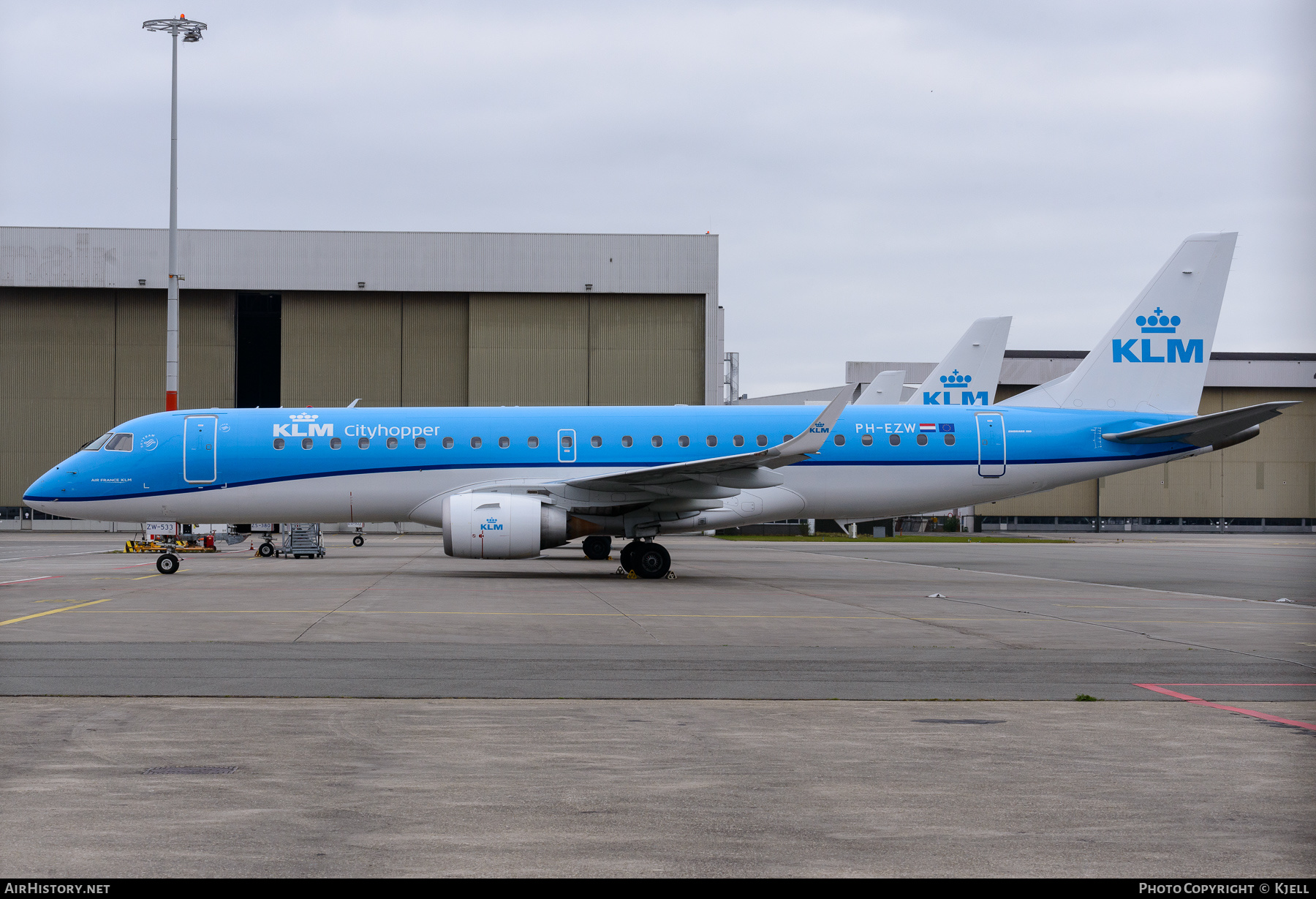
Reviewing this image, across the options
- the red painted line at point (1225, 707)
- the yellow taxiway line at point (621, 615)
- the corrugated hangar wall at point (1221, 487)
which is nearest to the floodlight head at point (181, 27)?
the yellow taxiway line at point (621, 615)

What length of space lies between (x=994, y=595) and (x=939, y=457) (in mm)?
4588

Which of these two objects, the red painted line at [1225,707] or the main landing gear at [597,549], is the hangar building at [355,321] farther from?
the red painted line at [1225,707]

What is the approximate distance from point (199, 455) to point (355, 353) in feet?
91.5

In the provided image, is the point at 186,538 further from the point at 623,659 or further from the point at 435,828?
the point at 435,828

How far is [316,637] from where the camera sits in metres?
11.8

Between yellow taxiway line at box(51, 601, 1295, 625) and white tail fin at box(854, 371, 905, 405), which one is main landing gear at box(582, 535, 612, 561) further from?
white tail fin at box(854, 371, 905, 405)

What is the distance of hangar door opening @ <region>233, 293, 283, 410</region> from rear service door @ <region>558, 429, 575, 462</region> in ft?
110

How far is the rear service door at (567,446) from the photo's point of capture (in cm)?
2209

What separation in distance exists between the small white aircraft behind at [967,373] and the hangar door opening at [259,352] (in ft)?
97.4

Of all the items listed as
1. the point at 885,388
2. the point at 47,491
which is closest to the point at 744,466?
the point at 47,491

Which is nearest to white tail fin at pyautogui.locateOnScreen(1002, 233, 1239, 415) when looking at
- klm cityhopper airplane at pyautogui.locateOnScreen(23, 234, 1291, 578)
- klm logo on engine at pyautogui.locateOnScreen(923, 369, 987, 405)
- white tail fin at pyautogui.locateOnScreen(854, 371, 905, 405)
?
klm cityhopper airplane at pyautogui.locateOnScreen(23, 234, 1291, 578)

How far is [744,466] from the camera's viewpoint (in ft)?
65.4

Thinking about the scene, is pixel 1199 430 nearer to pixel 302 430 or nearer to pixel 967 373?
pixel 967 373

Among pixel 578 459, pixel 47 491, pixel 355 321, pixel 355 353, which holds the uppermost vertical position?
pixel 355 321
